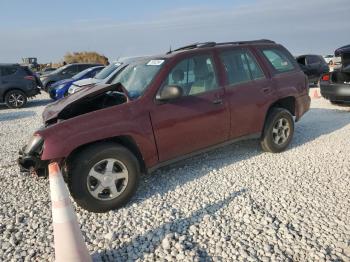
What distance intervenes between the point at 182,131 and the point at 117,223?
142 cm

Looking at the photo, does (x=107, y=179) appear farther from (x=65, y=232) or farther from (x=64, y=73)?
(x=64, y=73)

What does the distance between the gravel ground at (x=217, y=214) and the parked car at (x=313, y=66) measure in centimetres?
1055

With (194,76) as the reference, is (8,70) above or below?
below

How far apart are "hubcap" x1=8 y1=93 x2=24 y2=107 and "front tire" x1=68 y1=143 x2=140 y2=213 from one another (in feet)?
36.4

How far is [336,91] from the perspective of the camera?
884 cm

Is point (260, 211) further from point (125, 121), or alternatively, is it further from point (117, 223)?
point (125, 121)

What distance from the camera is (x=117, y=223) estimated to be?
3633 millimetres

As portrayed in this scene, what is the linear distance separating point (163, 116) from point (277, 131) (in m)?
2.28

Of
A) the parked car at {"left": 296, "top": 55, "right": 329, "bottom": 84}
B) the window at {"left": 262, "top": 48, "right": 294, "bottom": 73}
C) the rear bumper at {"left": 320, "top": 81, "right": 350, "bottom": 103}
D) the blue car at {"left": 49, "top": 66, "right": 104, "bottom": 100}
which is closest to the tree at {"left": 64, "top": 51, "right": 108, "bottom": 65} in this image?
the blue car at {"left": 49, "top": 66, "right": 104, "bottom": 100}

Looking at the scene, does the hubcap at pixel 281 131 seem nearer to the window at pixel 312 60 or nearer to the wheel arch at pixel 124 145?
the wheel arch at pixel 124 145

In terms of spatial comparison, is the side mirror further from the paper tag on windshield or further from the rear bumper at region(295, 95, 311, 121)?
the rear bumper at region(295, 95, 311, 121)

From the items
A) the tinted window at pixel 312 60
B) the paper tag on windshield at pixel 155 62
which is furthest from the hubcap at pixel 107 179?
the tinted window at pixel 312 60

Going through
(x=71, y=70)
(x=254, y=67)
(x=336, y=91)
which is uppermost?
(x=254, y=67)

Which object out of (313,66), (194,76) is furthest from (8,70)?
(313,66)
